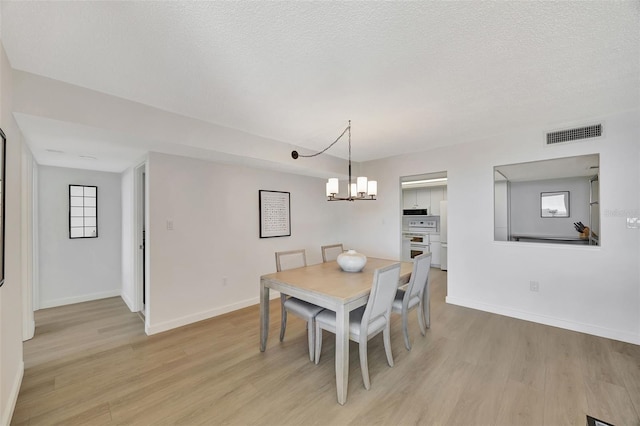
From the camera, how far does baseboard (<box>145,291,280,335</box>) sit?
2.98m

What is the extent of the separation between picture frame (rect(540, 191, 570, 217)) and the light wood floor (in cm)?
278

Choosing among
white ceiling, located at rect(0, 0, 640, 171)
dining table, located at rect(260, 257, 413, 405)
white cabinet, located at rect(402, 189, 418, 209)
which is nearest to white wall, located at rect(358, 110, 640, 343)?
white ceiling, located at rect(0, 0, 640, 171)

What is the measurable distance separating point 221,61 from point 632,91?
3.41m

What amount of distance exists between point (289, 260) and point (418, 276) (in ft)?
4.60

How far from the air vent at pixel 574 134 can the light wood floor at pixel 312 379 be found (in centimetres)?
216

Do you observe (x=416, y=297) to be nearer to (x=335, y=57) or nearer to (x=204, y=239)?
(x=335, y=57)

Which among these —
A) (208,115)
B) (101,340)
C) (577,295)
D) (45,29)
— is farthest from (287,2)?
(577,295)

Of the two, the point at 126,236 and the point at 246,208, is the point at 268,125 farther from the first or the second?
the point at 126,236

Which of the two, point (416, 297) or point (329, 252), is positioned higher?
point (329, 252)

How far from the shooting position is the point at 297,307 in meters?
2.52

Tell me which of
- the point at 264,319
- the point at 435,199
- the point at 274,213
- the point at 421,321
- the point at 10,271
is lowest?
the point at 421,321

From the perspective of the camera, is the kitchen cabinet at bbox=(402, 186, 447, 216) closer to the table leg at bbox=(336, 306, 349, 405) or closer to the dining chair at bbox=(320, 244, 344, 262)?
the dining chair at bbox=(320, 244, 344, 262)

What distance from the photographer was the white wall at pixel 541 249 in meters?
2.71

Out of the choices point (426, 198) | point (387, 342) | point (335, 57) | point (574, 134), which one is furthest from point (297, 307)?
point (426, 198)
